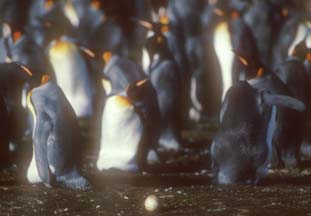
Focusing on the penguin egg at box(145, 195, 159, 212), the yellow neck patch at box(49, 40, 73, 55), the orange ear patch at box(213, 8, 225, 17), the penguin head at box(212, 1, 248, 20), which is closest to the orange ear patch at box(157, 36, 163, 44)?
the yellow neck patch at box(49, 40, 73, 55)

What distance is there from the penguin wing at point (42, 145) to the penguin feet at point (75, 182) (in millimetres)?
111

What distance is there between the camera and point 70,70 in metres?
12.3

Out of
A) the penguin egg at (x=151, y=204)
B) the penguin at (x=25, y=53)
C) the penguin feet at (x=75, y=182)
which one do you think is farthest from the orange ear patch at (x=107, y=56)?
the penguin egg at (x=151, y=204)

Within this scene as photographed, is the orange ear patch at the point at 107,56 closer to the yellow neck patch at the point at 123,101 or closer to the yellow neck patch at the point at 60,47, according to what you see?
the yellow neck patch at the point at 123,101

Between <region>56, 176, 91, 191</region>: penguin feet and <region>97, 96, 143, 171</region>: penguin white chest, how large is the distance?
1117mm

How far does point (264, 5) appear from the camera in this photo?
13867mm

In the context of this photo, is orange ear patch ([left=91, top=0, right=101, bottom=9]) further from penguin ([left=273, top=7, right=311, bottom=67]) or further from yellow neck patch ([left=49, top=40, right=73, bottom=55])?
penguin ([left=273, top=7, right=311, bottom=67])

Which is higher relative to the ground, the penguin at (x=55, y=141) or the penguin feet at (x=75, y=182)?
the penguin at (x=55, y=141)

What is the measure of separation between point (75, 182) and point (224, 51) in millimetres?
5729

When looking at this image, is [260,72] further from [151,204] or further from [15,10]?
[15,10]

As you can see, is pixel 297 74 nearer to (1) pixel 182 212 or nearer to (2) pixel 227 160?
(2) pixel 227 160

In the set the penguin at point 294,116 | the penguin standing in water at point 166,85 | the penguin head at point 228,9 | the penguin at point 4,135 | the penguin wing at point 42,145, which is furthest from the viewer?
the penguin head at point 228,9

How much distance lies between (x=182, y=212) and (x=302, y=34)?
6.42 metres

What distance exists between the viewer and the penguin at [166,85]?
10.1m
